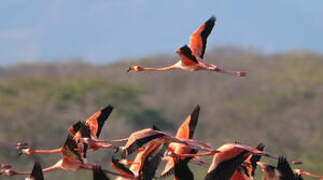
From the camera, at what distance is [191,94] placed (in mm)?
42281

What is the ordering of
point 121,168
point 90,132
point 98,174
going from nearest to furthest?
point 98,174 < point 121,168 < point 90,132

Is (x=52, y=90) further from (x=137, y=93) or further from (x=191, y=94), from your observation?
(x=191, y=94)

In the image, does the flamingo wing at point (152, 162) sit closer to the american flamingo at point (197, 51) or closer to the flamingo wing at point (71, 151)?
the flamingo wing at point (71, 151)

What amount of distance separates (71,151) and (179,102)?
38.6m

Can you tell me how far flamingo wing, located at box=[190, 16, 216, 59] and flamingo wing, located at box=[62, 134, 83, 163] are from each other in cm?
136

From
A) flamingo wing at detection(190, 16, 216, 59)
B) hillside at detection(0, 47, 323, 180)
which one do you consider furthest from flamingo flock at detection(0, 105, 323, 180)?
hillside at detection(0, 47, 323, 180)

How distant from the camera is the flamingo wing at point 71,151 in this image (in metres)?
2.55

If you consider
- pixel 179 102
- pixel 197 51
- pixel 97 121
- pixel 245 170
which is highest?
pixel 197 51

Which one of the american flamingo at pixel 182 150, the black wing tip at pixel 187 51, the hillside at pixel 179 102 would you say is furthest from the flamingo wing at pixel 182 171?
the hillside at pixel 179 102

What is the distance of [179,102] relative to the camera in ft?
135

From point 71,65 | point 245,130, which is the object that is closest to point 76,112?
point 245,130

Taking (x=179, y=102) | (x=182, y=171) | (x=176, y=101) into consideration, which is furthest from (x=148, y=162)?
(x=176, y=101)

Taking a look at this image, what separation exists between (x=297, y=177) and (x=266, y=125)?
3368 centimetres

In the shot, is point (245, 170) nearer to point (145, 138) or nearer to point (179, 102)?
point (145, 138)
